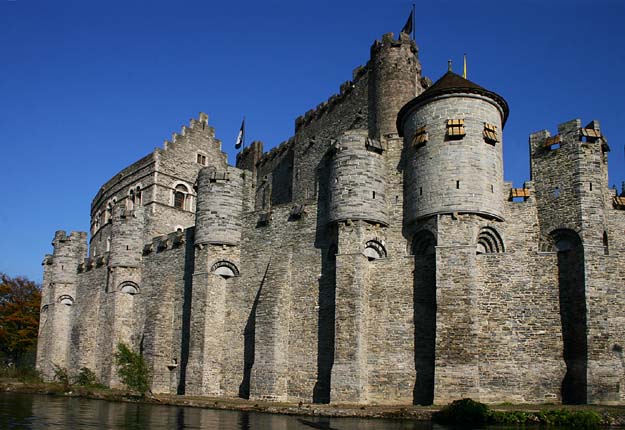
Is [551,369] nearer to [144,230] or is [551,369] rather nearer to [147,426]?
[147,426]

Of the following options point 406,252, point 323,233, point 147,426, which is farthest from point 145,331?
point 147,426

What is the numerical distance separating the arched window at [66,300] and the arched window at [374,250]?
88.7 ft

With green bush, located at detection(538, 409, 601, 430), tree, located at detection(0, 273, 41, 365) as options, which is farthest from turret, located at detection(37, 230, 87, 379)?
green bush, located at detection(538, 409, 601, 430)

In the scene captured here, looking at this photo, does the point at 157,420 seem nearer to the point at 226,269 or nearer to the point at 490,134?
the point at 226,269

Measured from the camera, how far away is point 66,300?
4756 centimetres

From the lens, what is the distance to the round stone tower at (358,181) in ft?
93.6

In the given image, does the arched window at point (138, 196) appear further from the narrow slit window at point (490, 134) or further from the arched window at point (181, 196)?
the narrow slit window at point (490, 134)

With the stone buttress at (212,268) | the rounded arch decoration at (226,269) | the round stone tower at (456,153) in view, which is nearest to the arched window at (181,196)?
the stone buttress at (212,268)

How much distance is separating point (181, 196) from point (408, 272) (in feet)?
84.1

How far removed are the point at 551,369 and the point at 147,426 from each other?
46.5 ft

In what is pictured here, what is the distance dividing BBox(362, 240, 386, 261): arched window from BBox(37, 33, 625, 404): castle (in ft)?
0.22

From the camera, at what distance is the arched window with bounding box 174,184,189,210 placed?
160 feet

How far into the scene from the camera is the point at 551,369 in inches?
966

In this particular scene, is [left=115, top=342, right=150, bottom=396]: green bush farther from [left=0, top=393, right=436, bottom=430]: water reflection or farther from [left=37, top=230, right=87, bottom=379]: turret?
[left=37, top=230, right=87, bottom=379]: turret
